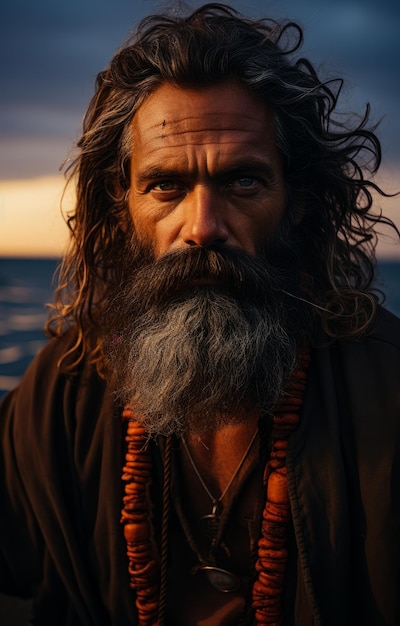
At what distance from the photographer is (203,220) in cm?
204

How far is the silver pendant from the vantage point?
2230 mm

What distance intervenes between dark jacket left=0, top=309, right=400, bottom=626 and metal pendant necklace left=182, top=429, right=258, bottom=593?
30 cm

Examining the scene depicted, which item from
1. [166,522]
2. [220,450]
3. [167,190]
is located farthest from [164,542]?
[167,190]

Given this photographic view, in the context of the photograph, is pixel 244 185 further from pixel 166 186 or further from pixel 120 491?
pixel 120 491

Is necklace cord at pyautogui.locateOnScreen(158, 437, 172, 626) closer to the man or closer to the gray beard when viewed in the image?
the man

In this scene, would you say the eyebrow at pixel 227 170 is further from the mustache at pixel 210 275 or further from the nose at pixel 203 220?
the mustache at pixel 210 275

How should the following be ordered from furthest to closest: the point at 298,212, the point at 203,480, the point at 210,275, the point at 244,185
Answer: the point at 298,212
the point at 203,480
the point at 244,185
the point at 210,275

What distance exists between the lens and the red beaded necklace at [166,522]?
2068 mm

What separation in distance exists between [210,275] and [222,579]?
1220mm

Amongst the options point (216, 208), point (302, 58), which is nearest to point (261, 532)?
point (216, 208)

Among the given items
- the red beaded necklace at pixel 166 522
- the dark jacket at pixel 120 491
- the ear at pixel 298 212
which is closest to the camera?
the dark jacket at pixel 120 491

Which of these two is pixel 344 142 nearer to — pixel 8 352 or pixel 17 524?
pixel 17 524

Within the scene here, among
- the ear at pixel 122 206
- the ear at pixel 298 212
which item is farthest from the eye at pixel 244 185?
the ear at pixel 122 206

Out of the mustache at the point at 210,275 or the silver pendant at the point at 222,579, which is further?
the silver pendant at the point at 222,579
